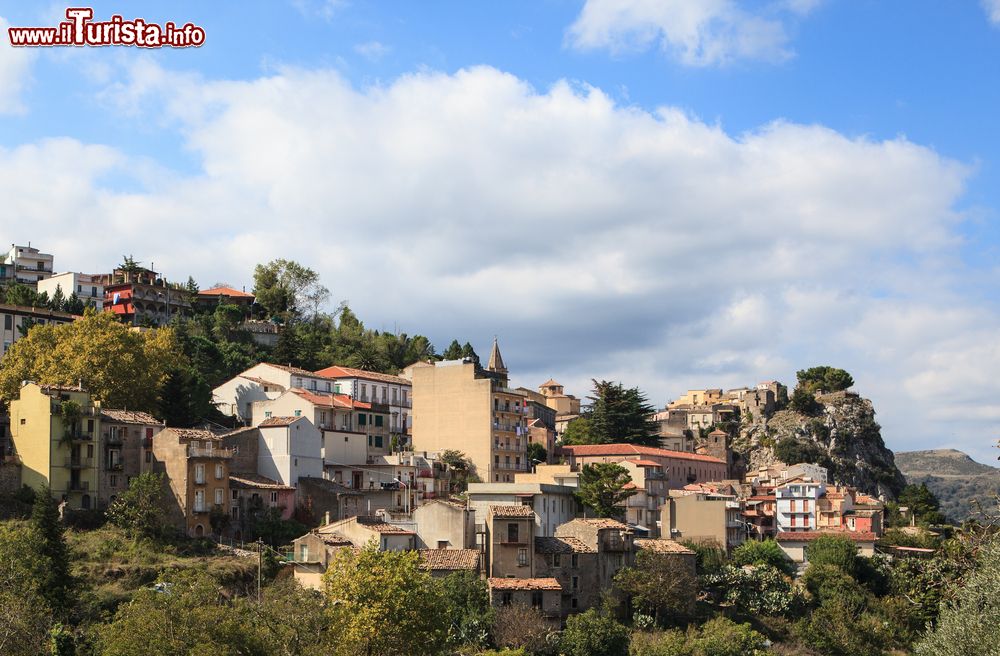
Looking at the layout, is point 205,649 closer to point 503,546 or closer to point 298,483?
point 503,546

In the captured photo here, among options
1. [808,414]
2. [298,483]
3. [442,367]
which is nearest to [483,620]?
[298,483]

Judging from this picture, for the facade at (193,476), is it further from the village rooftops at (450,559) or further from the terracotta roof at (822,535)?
the terracotta roof at (822,535)

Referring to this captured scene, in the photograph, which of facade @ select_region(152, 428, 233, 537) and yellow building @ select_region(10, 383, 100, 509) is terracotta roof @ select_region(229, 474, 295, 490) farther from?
yellow building @ select_region(10, 383, 100, 509)

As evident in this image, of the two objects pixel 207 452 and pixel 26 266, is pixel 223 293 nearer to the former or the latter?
pixel 26 266

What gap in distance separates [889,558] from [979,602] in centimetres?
5848

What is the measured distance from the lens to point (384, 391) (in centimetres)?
11144

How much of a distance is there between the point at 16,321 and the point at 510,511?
2223 inches

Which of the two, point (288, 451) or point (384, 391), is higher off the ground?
point (384, 391)

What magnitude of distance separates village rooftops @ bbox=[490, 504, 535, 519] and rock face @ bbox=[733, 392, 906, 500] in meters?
76.2

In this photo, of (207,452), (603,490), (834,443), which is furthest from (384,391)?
(834,443)

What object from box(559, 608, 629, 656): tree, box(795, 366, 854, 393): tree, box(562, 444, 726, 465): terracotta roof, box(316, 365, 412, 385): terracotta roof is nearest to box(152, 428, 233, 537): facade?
box(559, 608, 629, 656): tree

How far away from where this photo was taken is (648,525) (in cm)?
9856

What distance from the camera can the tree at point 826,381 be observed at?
170 meters

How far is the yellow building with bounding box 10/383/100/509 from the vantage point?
73375mm
